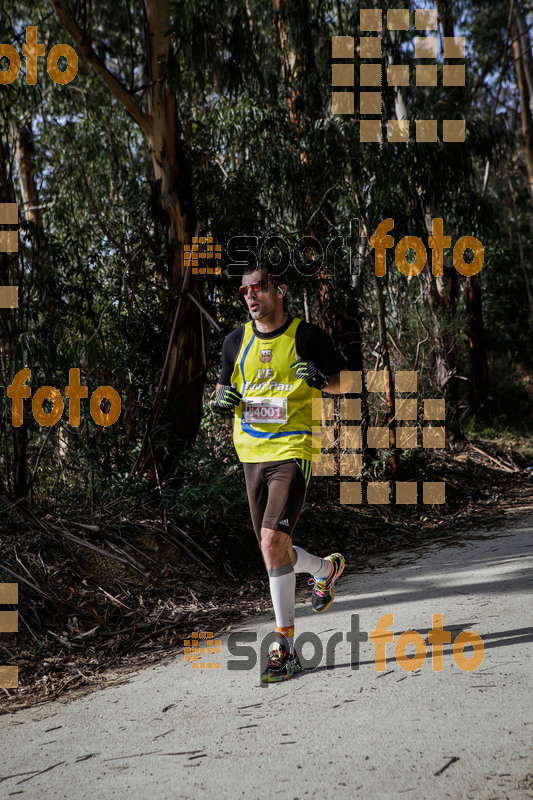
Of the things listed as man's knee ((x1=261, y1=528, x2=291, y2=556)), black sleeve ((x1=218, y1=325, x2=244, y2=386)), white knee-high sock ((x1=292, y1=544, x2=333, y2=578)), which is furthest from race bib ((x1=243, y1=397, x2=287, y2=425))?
white knee-high sock ((x1=292, y1=544, x2=333, y2=578))

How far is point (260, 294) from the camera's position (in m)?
4.17

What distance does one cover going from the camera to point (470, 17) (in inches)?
646

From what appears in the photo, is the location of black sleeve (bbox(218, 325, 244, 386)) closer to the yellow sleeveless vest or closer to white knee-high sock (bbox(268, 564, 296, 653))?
the yellow sleeveless vest

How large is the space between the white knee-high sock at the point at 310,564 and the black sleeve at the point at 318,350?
105cm

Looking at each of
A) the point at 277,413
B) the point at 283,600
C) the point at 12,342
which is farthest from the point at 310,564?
the point at 12,342

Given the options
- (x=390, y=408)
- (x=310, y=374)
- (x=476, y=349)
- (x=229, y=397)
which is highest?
(x=476, y=349)

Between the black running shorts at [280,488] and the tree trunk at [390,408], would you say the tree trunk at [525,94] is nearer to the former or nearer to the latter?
the tree trunk at [390,408]

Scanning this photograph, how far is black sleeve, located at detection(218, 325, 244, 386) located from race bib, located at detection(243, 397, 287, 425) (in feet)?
0.93

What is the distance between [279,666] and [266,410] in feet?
4.29

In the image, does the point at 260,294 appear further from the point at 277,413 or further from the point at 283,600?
the point at 283,600

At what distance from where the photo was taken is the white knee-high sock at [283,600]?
4.03m

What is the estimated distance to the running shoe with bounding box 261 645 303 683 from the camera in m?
3.83

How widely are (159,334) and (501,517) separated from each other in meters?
4.06

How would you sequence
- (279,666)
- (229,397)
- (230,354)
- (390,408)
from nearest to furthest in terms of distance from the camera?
1. (279,666)
2. (229,397)
3. (230,354)
4. (390,408)
